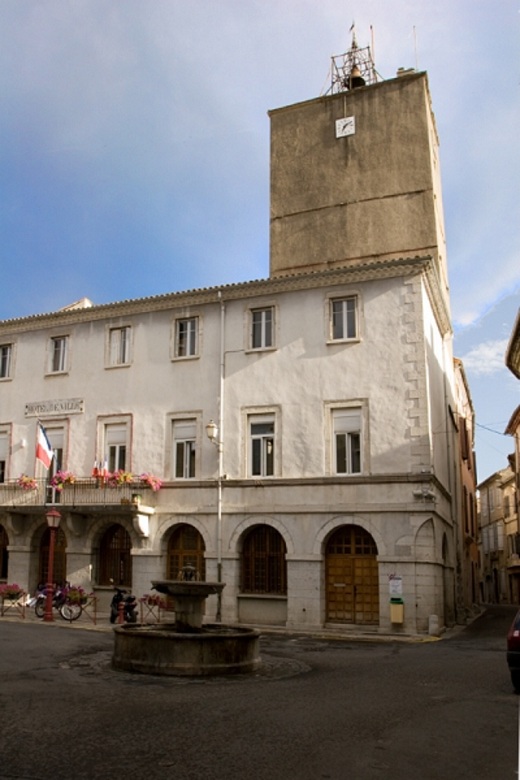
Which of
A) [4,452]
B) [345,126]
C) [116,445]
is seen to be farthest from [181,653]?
[345,126]

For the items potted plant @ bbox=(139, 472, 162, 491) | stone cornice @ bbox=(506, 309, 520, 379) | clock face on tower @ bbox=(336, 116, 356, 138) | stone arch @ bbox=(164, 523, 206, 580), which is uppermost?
clock face on tower @ bbox=(336, 116, 356, 138)

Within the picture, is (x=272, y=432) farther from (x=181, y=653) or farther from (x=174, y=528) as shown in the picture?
(x=181, y=653)

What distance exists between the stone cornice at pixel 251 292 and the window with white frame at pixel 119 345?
1.88 feet

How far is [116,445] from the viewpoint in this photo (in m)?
25.9

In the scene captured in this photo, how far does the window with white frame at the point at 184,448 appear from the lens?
24.7 m

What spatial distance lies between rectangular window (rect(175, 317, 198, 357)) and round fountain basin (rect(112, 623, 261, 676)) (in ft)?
46.4

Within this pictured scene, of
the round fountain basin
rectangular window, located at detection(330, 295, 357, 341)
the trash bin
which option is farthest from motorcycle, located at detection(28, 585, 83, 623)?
rectangular window, located at detection(330, 295, 357, 341)

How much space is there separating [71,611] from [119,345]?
368 inches

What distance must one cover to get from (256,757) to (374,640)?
1326 cm

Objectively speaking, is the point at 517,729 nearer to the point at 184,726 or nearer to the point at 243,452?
the point at 184,726

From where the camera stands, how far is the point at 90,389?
2661 centimetres

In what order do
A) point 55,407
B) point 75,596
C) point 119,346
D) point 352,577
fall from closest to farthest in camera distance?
point 352,577 < point 75,596 < point 119,346 < point 55,407

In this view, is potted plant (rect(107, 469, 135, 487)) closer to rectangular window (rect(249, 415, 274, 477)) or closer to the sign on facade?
the sign on facade

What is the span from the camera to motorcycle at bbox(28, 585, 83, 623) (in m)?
22.4
